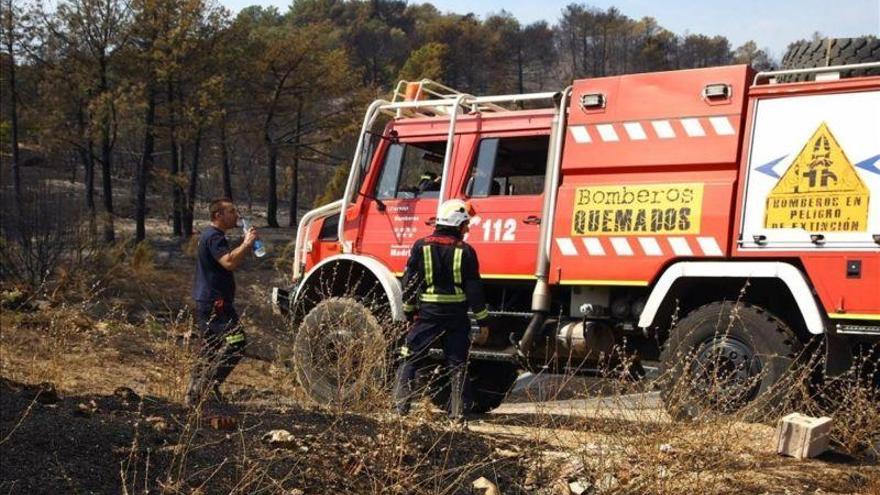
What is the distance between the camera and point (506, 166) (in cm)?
798

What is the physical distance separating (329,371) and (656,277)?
2.78 metres

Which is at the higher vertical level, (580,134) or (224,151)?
(224,151)

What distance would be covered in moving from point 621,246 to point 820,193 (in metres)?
1.41

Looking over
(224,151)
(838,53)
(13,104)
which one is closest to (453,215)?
(838,53)

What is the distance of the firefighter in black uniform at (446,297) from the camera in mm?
6793

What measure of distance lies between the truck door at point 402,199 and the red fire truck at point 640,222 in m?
0.01

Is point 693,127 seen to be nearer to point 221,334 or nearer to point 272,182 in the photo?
point 221,334

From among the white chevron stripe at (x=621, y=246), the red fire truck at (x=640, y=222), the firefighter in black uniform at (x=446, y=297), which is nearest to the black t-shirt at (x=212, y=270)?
the red fire truck at (x=640, y=222)

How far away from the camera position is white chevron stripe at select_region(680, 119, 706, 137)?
266 inches

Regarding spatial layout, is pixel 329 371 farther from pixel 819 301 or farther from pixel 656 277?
pixel 819 301

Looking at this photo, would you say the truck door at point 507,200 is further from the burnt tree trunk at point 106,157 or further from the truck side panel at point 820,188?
the burnt tree trunk at point 106,157

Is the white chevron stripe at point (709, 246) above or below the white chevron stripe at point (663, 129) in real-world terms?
below

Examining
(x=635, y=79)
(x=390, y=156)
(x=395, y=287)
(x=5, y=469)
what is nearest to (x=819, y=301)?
(x=635, y=79)

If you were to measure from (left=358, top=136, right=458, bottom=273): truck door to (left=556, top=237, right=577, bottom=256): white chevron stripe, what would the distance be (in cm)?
134
